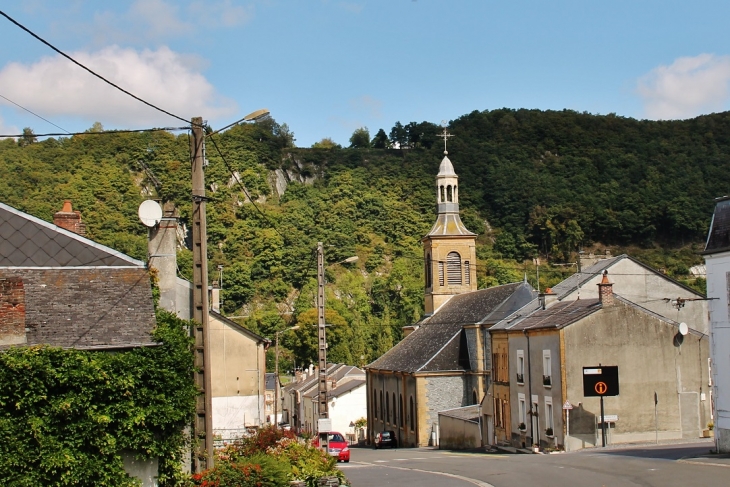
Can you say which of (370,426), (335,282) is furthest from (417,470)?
(335,282)

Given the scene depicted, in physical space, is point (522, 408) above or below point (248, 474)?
below

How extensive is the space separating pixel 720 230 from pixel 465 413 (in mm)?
27394

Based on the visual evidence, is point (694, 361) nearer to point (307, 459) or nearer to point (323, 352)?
point (323, 352)

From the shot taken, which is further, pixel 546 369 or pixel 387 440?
pixel 387 440

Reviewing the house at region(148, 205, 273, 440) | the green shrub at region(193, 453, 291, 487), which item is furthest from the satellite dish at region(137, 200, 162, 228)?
the house at region(148, 205, 273, 440)

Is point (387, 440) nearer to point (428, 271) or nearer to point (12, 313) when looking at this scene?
point (428, 271)

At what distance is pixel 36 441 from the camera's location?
16.0 metres

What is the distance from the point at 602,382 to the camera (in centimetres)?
3475

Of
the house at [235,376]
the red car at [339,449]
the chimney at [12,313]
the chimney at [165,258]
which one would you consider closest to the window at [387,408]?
the red car at [339,449]

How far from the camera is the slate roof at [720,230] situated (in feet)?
87.1

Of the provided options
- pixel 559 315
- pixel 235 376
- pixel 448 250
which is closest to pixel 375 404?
pixel 448 250

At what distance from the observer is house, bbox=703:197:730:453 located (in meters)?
26.7

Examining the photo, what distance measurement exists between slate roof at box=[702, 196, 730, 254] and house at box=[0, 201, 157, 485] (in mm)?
16090

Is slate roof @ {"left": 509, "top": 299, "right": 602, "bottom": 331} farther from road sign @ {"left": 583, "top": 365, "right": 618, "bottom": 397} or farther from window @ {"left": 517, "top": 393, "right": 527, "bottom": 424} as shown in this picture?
window @ {"left": 517, "top": 393, "right": 527, "bottom": 424}
